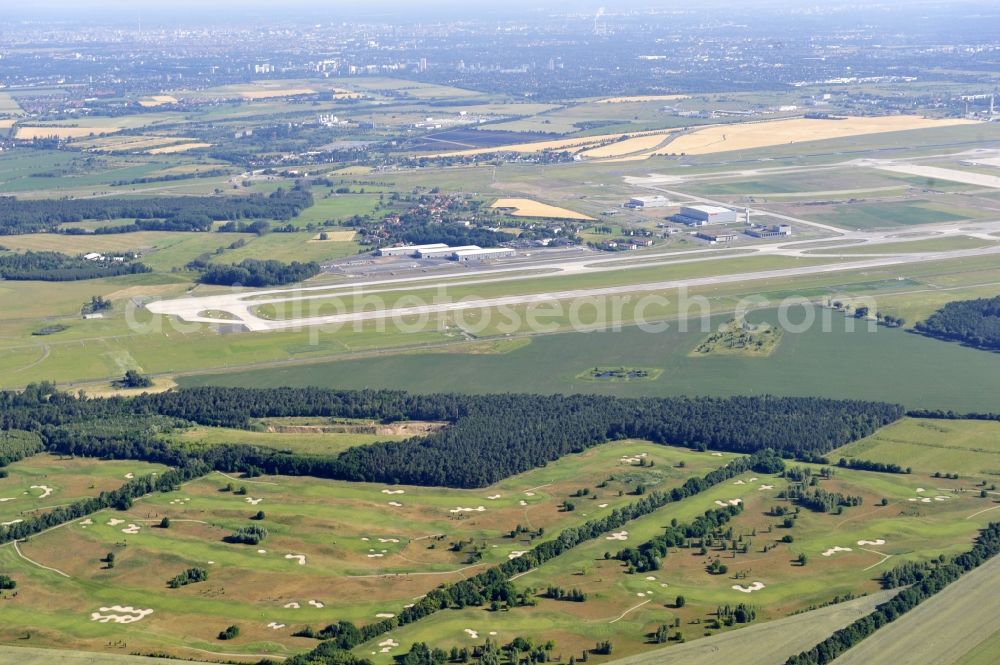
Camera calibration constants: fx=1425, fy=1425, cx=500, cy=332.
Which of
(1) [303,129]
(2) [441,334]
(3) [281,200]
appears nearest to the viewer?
(2) [441,334]

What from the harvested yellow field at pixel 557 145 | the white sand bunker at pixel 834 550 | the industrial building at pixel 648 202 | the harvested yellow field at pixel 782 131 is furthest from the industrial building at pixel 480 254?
the harvested yellow field at pixel 782 131

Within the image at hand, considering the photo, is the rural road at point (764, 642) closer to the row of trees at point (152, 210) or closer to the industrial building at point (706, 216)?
the industrial building at point (706, 216)

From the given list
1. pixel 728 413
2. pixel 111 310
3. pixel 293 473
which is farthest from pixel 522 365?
pixel 111 310

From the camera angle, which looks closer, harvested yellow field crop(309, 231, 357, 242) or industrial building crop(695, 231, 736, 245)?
industrial building crop(695, 231, 736, 245)

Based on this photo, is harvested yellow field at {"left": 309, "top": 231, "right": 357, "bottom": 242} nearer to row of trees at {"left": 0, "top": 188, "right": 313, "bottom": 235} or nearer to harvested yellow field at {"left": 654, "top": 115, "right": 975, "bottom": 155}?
row of trees at {"left": 0, "top": 188, "right": 313, "bottom": 235}

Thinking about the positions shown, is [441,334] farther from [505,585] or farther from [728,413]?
[505,585]

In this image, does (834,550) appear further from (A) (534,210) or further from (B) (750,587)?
(A) (534,210)

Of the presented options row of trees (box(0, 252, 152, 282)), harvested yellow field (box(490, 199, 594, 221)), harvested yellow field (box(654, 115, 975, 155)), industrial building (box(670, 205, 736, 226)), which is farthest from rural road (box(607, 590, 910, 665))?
harvested yellow field (box(654, 115, 975, 155))
